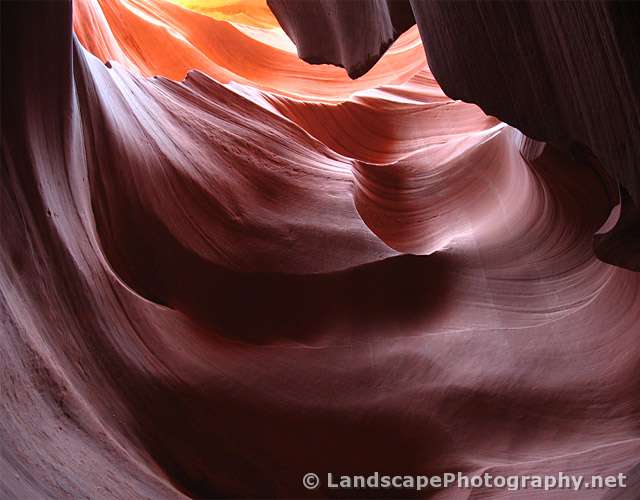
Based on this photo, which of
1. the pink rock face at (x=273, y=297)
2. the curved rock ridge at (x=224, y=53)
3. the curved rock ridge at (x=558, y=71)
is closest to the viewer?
the curved rock ridge at (x=558, y=71)

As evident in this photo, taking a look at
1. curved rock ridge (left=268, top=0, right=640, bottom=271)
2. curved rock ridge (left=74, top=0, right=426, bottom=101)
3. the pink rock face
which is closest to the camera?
curved rock ridge (left=268, top=0, right=640, bottom=271)

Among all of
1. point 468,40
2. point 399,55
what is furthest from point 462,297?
point 399,55

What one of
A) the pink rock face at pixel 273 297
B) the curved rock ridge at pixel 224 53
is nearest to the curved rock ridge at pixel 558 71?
the pink rock face at pixel 273 297

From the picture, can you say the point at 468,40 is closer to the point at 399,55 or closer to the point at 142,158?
the point at 142,158

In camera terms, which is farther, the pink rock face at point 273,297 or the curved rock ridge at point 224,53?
the curved rock ridge at point 224,53

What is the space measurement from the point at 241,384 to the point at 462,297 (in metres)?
1.23

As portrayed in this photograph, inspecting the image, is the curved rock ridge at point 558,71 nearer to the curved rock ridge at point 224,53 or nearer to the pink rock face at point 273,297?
the pink rock face at point 273,297

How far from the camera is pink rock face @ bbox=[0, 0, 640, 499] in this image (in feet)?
6.86

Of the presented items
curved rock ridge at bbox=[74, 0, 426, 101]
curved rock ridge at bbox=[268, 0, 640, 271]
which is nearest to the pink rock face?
curved rock ridge at bbox=[268, 0, 640, 271]

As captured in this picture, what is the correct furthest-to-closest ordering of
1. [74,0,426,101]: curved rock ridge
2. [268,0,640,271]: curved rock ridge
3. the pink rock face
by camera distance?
[74,0,426,101]: curved rock ridge < the pink rock face < [268,0,640,271]: curved rock ridge

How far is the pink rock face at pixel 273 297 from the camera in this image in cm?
209

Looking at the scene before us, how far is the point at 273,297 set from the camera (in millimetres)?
3311

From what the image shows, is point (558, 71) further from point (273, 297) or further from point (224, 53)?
point (224, 53)

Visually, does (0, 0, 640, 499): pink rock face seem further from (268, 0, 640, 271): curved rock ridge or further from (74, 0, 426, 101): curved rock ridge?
(74, 0, 426, 101): curved rock ridge
